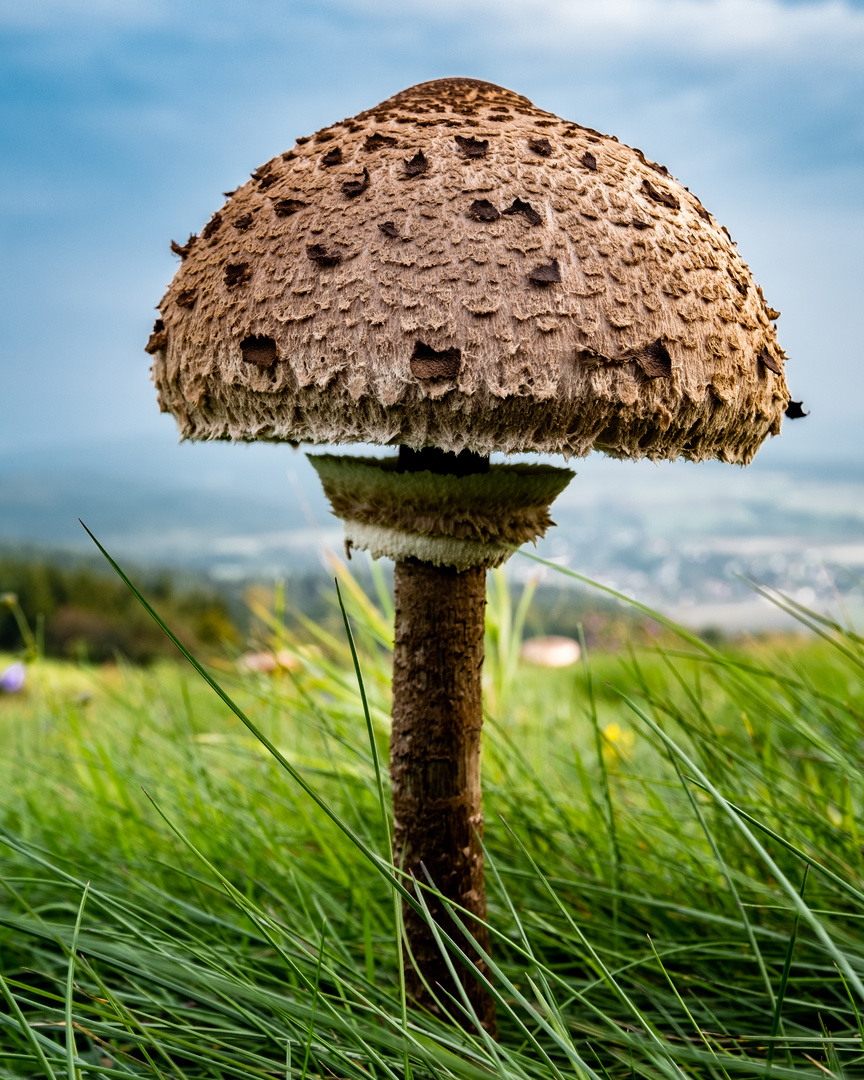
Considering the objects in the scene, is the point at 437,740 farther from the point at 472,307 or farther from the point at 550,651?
the point at 550,651

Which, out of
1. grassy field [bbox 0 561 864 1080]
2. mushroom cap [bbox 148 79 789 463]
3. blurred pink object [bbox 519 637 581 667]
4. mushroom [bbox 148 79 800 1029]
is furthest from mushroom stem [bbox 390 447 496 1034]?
blurred pink object [bbox 519 637 581 667]

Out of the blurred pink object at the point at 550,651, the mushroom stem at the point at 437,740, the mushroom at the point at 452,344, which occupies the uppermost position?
the mushroom at the point at 452,344

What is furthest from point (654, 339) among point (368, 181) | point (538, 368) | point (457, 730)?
point (457, 730)

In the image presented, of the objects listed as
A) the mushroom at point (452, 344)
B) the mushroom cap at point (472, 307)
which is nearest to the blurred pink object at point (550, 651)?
the mushroom at point (452, 344)

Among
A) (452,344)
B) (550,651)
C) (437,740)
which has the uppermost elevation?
(452,344)

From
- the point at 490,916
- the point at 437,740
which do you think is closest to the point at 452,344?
the point at 437,740

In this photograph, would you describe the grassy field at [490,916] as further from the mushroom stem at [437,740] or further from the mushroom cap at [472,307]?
the mushroom cap at [472,307]

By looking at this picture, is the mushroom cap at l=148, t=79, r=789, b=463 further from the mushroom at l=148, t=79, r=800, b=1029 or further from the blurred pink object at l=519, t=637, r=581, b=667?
the blurred pink object at l=519, t=637, r=581, b=667
